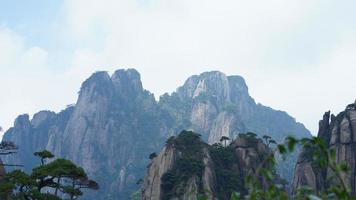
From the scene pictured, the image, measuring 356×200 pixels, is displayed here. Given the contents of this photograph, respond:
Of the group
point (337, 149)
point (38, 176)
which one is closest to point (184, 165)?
Result: point (337, 149)

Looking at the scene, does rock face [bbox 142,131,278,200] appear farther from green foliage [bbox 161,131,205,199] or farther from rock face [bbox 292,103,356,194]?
rock face [bbox 292,103,356,194]

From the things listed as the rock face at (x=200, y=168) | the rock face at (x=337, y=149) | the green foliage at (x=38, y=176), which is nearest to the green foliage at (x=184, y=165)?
the rock face at (x=200, y=168)

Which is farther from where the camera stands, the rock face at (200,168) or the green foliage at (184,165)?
the rock face at (200,168)

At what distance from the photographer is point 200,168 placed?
70875 mm

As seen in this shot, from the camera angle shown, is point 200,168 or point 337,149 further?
point 337,149

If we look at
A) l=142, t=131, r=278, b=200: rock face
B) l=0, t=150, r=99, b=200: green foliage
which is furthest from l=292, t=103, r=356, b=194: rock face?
l=0, t=150, r=99, b=200: green foliage

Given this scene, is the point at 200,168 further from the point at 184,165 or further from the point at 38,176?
the point at 38,176

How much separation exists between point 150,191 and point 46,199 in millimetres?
41323

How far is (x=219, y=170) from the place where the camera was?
2953 inches

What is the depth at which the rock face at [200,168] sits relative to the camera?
7062 centimetres

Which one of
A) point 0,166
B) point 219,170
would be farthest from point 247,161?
point 0,166

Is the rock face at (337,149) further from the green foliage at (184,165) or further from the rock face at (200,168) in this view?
the green foliage at (184,165)

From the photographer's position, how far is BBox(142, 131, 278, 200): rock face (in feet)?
232

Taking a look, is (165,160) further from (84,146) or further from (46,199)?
(84,146)
